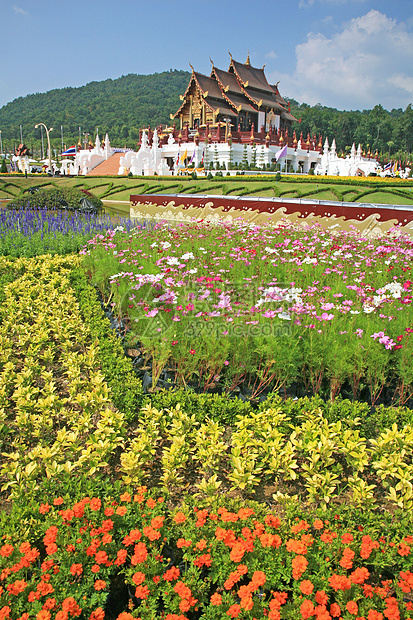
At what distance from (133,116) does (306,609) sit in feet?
461

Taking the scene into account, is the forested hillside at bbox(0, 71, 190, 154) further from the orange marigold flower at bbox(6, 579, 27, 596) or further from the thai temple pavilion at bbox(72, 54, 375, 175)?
the orange marigold flower at bbox(6, 579, 27, 596)

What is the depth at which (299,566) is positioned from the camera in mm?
2062

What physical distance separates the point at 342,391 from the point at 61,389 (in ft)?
10.3

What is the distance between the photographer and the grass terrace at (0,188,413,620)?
212 cm

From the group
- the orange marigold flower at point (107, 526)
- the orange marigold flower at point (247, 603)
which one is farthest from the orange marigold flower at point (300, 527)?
the orange marigold flower at point (107, 526)

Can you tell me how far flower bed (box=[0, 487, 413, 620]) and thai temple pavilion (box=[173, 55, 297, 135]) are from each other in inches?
1544

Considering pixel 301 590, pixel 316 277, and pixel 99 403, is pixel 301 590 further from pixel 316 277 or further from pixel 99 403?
pixel 316 277

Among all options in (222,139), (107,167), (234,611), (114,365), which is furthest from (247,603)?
(107,167)

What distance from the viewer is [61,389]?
15.2 ft

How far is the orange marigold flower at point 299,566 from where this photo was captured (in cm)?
205

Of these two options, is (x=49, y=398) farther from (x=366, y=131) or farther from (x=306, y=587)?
(x=366, y=131)

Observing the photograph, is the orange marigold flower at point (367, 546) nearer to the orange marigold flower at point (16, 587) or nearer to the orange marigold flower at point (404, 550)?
the orange marigold flower at point (404, 550)

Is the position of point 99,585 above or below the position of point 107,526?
below

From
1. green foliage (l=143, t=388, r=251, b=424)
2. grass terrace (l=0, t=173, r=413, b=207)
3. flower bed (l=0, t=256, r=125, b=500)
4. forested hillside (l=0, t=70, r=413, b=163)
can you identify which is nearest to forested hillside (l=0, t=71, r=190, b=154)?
forested hillside (l=0, t=70, r=413, b=163)
